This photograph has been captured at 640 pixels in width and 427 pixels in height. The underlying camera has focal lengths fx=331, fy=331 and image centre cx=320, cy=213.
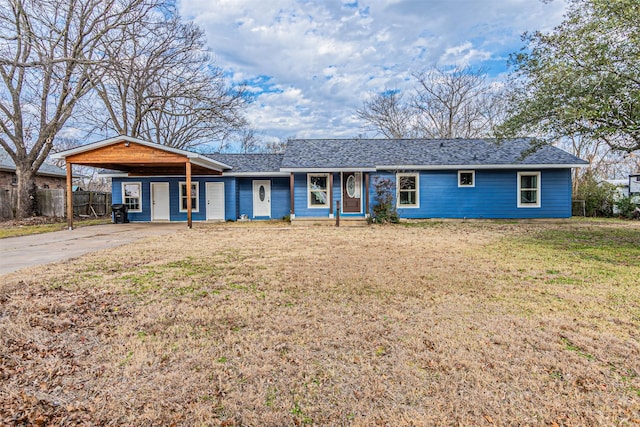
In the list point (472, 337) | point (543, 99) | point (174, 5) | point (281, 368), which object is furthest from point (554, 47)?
point (174, 5)

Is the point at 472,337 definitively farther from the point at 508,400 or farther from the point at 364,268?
the point at 364,268

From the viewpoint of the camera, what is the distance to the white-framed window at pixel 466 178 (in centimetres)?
1461

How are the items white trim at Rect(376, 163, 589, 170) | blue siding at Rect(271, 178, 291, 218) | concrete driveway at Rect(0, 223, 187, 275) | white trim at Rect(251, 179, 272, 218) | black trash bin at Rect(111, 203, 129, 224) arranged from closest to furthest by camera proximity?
concrete driveway at Rect(0, 223, 187, 275) → white trim at Rect(376, 163, 589, 170) → black trash bin at Rect(111, 203, 129, 224) → blue siding at Rect(271, 178, 291, 218) → white trim at Rect(251, 179, 272, 218)

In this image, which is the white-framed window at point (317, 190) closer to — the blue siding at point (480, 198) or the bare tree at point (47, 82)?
the blue siding at point (480, 198)

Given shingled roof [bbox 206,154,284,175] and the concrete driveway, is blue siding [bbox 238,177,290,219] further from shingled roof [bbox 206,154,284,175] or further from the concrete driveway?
the concrete driveway

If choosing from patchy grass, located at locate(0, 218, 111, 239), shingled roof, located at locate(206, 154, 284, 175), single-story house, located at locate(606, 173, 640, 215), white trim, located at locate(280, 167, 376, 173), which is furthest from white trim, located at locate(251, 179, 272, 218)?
single-story house, located at locate(606, 173, 640, 215)

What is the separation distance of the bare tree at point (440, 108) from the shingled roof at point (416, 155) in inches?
386

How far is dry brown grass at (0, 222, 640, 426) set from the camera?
6.69 feet

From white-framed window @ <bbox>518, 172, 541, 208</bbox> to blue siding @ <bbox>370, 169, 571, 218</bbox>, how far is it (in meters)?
0.18

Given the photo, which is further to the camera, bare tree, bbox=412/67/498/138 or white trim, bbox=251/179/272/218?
bare tree, bbox=412/67/498/138

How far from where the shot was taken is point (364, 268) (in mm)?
5680

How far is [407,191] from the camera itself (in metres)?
14.8

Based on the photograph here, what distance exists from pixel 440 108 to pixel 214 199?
64.4ft

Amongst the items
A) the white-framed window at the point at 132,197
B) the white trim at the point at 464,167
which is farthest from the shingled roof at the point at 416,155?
the white-framed window at the point at 132,197
